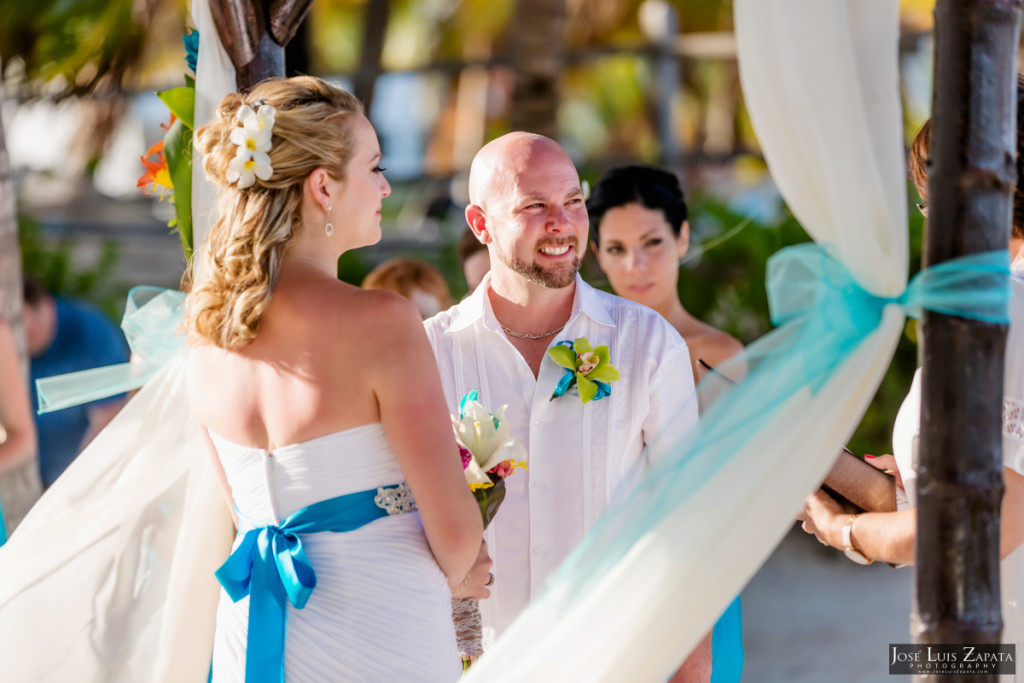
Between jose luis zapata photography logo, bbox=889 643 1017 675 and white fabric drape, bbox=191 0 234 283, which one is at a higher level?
white fabric drape, bbox=191 0 234 283

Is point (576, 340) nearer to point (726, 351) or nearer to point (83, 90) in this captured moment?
point (726, 351)

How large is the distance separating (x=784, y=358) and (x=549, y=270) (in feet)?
3.82

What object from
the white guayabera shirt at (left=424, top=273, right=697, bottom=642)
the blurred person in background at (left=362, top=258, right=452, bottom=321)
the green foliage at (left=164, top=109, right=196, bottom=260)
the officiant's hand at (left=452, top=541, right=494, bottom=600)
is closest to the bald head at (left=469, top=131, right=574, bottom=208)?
the white guayabera shirt at (left=424, top=273, right=697, bottom=642)

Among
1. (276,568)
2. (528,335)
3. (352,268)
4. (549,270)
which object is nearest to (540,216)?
(549,270)

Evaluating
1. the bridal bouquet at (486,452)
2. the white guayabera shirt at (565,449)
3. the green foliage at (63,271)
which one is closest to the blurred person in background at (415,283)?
the white guayabera shirt at (565,449)

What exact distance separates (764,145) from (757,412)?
0.53 meters

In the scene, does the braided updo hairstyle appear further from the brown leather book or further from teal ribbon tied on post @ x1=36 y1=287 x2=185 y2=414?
the brown leather book

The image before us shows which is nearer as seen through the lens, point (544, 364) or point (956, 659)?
point (956, 659)

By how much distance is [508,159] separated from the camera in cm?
320

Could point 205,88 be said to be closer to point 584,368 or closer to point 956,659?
point 584,368

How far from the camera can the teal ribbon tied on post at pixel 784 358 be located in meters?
2.00

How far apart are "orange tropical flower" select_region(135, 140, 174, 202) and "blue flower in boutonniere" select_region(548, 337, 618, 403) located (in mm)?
1491

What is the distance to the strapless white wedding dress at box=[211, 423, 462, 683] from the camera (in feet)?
7.81

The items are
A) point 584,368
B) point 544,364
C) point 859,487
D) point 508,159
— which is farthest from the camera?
point 508,159
